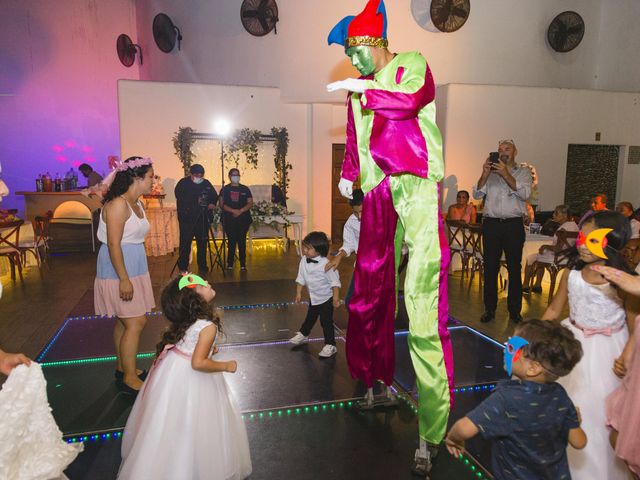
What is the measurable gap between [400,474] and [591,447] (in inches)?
35.2

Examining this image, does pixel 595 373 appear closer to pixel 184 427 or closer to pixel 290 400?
pixel 290 400

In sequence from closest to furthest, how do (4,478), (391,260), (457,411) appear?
(4,478), (391,260), (457,411)

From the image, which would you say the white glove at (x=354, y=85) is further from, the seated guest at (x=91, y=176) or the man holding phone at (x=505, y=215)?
the seated guest at (x=91, y=176)

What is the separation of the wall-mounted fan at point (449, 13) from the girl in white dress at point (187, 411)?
8618 mm

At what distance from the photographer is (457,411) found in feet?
10.3

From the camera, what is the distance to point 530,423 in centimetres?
169

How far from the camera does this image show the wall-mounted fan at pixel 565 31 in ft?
31.2

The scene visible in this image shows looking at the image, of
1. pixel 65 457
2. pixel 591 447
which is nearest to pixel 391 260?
pixel 591 447

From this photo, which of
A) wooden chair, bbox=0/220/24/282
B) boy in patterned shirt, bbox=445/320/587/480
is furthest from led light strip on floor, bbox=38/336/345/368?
wooden chair, bbox=0/220/24/282

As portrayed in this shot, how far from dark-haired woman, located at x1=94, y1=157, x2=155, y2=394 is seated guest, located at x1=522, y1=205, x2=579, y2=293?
4585 millimetres

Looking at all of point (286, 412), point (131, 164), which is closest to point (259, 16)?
point (131, 164)

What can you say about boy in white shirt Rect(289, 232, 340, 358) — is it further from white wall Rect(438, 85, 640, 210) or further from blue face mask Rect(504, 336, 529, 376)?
white wall Rect(438, 85, 640, 210)

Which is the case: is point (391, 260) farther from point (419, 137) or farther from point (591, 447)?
point (591, 447)

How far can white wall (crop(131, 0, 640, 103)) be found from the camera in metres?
9.36
